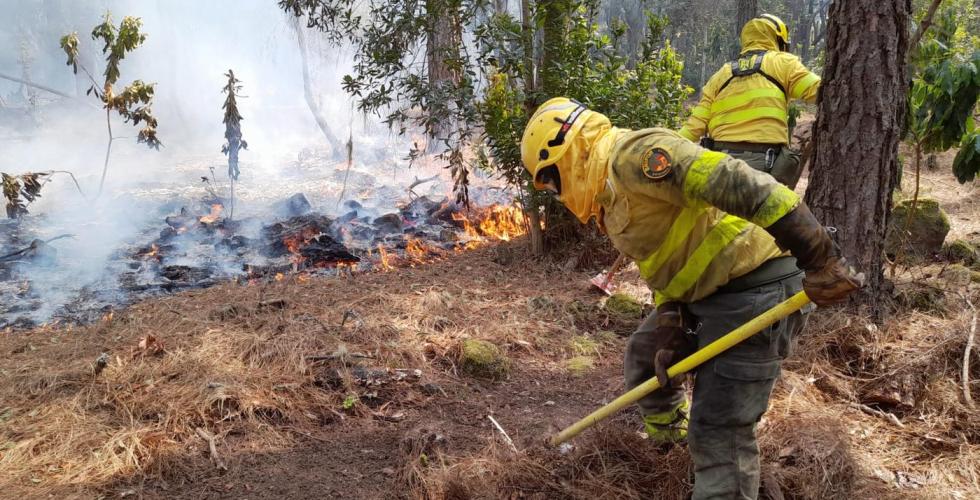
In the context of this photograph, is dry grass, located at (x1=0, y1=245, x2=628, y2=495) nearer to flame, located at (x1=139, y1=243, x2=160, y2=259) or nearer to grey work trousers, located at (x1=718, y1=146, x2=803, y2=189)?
grey work trousers, located at (x1=718, y1=146, x2=803, y2=189)

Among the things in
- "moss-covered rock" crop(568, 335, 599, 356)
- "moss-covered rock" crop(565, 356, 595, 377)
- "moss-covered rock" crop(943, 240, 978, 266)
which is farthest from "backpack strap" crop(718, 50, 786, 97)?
"moss-covered rock" crop(943, 240, 978, 266)

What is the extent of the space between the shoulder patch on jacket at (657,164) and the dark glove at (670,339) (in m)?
0.72

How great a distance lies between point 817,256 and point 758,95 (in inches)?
105

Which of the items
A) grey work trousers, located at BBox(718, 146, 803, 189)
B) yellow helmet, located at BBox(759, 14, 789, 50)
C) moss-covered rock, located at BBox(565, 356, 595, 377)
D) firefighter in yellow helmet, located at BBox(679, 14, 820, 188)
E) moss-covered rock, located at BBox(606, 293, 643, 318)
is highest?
yellow helmet, located at BBox(759, 14, 789, 50)

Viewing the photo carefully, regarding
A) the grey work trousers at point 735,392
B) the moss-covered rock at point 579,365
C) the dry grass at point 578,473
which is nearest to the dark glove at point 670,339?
the grey work trousers at point 735,392

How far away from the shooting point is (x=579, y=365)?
4.23 m

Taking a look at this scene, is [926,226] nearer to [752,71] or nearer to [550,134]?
[752,71]

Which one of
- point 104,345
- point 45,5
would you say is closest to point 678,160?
point 104,345

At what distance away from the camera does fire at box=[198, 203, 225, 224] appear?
9.68 meters

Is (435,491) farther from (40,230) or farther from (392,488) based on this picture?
(40,230)

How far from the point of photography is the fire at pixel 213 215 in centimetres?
968

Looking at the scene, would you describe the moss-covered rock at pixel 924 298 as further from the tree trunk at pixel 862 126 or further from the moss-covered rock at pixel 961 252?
the moss-covered rock at pixel 961 252

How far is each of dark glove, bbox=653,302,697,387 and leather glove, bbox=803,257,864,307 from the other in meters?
0.61

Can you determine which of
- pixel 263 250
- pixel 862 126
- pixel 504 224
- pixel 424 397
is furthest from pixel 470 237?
pixel 862 126
